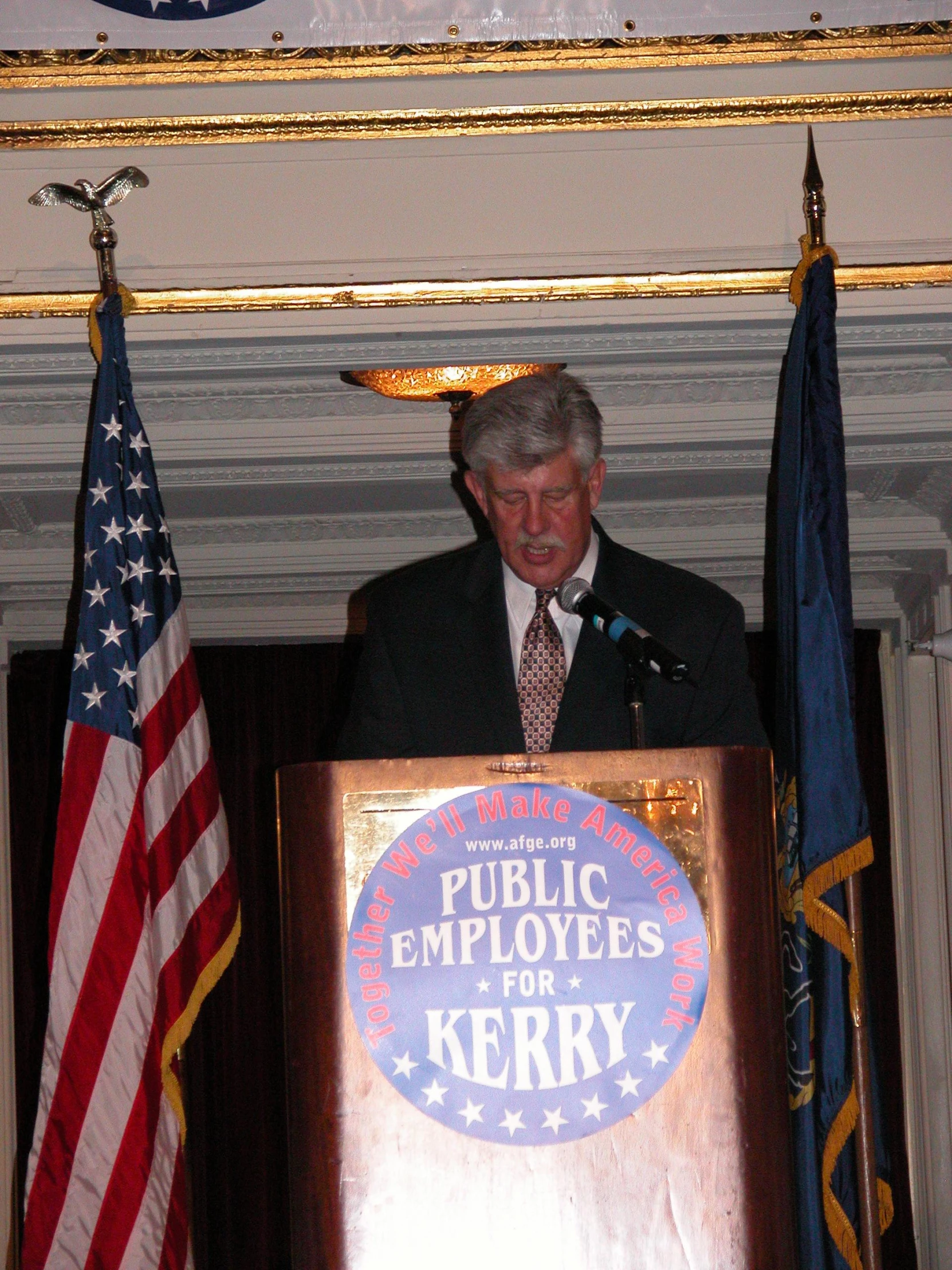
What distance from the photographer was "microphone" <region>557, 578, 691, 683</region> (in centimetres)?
183

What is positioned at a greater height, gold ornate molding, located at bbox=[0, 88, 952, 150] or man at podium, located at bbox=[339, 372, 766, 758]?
gold ornate molding, located at bbox=[0, 88, 952, 150]

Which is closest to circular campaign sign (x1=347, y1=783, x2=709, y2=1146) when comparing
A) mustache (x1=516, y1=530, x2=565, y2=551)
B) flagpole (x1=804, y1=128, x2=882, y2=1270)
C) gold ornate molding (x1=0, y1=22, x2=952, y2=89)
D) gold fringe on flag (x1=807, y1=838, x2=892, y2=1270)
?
A: mustache (x1=516, y1=530, x2=565, y2=551)

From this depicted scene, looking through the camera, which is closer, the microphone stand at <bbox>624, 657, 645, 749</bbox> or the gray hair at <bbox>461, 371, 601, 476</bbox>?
the microphone stand at <bbox>624, 657, 645, 749</bbox>

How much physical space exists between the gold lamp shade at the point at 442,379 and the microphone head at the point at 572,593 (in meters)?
1.42

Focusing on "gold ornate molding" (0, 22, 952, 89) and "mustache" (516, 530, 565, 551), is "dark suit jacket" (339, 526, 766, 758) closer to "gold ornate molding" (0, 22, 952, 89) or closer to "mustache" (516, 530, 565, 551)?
"mustache" (516, 530, 565, 551)

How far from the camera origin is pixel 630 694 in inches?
74.9

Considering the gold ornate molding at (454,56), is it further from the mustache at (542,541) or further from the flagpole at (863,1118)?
the flagpole at (863,1118)

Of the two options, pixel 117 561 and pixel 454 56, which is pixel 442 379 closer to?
pixel 454 56

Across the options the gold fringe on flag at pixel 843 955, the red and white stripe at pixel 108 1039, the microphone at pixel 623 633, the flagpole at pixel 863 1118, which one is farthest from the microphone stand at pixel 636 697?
the red and white stripe at pixel 108 1039

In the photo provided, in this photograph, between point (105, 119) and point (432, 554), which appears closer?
point (105, 119)

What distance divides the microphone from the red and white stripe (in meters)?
1.26

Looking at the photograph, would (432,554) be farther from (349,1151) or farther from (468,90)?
(349,1151)

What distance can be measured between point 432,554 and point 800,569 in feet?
5.96

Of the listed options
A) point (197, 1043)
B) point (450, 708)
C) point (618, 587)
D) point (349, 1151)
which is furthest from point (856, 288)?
point (197, 1043)
